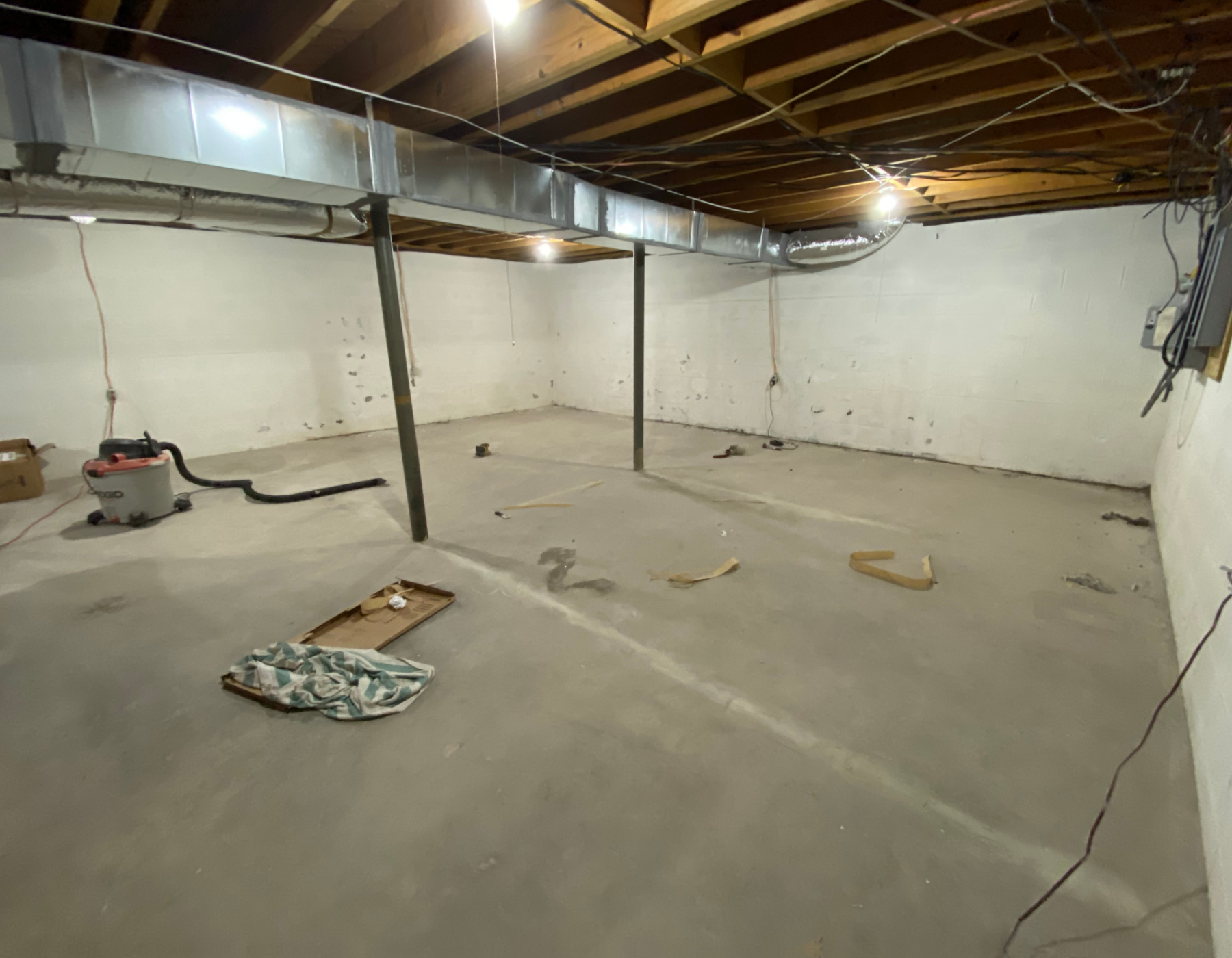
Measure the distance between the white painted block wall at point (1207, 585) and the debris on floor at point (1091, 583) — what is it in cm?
21

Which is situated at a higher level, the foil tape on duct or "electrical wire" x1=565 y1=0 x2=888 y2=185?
"electrical wire" x1=565 y1=0 x2=888 y2=185

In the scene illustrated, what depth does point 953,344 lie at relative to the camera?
472cm

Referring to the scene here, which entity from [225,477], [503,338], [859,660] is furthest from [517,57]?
[503,338]

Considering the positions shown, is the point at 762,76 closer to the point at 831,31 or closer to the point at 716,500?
the point at 831,31

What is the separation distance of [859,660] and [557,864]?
1374 millimetres

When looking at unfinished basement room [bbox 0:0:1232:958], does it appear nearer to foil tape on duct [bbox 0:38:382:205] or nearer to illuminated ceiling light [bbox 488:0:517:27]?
foil tape on duct [bbox 0:38:382:205]

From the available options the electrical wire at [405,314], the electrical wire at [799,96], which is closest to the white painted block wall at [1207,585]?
the electrical wire at [799,96]

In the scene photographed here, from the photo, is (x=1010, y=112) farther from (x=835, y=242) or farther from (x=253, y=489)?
(x=253, y=489)

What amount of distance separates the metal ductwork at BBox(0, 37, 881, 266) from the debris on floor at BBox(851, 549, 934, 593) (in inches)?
103

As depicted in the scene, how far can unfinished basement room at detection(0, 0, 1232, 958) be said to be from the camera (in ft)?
4.19

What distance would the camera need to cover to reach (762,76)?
212cm

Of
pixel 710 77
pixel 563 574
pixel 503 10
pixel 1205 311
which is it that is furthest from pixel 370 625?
pixel 1205 311

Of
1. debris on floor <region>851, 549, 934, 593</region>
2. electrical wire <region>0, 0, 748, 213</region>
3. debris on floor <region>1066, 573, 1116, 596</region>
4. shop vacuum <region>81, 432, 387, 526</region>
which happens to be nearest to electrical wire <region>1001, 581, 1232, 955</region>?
debris on floor <region>1066, 573, 1116, 596</region>

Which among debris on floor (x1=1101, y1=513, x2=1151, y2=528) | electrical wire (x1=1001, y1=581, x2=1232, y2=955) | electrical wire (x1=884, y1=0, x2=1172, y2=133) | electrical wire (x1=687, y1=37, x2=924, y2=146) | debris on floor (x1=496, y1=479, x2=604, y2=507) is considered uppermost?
electrical wire (x1=687, y1=37, x2=924, y2=146)
